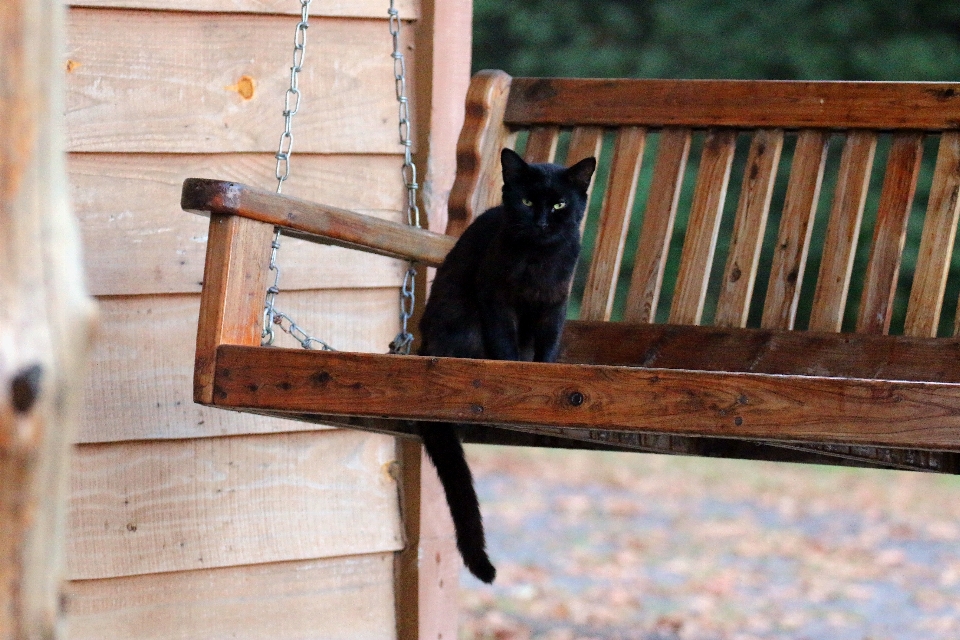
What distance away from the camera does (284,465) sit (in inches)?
78.9

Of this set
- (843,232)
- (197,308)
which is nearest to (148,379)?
(197,308)

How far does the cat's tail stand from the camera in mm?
1626

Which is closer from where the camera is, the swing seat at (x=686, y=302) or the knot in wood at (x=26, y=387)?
the knot in wood at (x=26, y=387)

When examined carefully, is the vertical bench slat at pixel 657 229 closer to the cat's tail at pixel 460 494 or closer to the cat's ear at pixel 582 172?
the cat's ear at pixel 582 172

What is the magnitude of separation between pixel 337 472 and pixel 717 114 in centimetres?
93

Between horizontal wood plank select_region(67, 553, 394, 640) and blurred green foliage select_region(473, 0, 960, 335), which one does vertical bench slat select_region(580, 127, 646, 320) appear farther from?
blurred green foliage select_region(473, 0, 960, 335)

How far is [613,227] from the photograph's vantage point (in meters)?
1.99

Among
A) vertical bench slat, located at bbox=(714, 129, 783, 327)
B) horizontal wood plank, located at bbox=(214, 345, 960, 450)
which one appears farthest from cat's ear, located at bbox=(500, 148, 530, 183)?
horizontal wood plank, located at bbox=(214, 345, 960, 450)

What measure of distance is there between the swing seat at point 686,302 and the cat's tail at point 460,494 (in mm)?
42

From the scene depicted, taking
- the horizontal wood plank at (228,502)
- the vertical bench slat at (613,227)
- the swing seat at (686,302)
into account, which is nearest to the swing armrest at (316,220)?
the swing seat at (686,302)

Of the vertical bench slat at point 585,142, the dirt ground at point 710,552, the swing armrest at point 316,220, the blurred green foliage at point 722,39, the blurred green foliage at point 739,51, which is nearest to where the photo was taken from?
the swing armrest at point 316,220

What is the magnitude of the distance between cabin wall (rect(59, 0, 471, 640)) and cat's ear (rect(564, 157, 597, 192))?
0.37 m

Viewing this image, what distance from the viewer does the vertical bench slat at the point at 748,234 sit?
74.4 inches

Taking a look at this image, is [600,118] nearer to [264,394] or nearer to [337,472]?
[337,472]
